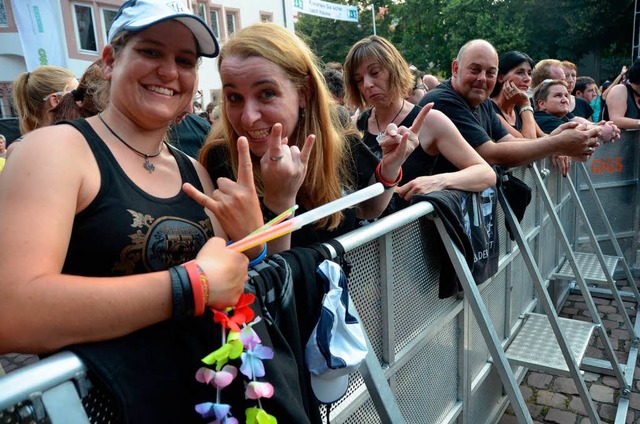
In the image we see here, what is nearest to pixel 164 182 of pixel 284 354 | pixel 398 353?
pixel 284 354

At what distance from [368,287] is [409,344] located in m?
0.42

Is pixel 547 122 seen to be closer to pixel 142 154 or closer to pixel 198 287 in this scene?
pixel 142 154

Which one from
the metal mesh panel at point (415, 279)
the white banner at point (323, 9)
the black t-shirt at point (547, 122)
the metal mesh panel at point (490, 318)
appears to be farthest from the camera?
the white banner at point (323, 9)

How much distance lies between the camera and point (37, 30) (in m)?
5.50

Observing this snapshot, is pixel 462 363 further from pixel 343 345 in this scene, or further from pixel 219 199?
pixel 219 199

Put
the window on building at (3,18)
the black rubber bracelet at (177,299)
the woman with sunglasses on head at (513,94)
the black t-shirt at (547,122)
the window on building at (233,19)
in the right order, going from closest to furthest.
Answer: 1. the black rubber bracelet at (177,299)
2. the woman with sunglasses on head at (513,94)
3. the black t-shirt at (547,122)
4. the window on building at (3,18)
5. the window on building at (233,19)

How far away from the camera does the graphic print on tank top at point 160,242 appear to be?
1164mm

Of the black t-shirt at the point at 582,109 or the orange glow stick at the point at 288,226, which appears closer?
the orange glow stick at the point at 288,226

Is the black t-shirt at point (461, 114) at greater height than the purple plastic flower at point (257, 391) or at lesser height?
greater

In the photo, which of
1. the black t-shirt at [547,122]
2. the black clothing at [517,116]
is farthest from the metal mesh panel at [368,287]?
the black t-shirt at [547,122]

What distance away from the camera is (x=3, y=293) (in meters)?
0.89

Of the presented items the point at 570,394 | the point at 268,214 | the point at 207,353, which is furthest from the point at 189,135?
the point at 570,394

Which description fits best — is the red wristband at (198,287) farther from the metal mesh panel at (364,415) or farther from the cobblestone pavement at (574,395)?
the cobblestone pavement at (574,395)

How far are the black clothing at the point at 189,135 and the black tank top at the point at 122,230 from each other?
1.98 meters
